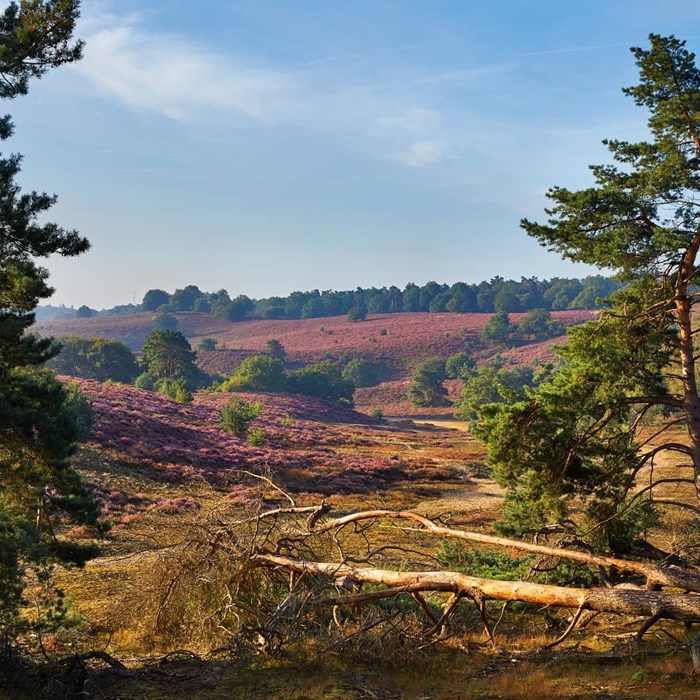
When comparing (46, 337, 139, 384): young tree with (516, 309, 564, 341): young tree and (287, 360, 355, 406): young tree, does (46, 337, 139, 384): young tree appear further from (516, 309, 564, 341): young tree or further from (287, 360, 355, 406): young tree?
(516, 309, 564, 341): young tree

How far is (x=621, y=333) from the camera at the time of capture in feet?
37.6

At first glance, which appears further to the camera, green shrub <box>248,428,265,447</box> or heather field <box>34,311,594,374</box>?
heather field <box>34,311,594,374</box>

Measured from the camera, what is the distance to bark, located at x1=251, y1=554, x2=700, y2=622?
926 centimetres

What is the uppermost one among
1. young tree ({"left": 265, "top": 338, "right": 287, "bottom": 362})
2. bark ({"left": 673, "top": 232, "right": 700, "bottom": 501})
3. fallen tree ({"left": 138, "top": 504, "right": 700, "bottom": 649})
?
bark ({"left": 673, "top": 232, "right": 700, "bottom": 501})

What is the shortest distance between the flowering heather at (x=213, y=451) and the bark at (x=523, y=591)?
595 inches

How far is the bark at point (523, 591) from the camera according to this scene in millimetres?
9258

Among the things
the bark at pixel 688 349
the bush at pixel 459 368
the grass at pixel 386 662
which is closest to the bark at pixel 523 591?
the grass at pixel 386 662

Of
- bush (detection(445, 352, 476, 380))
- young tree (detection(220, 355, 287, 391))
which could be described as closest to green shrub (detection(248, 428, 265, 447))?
young tree (detection(220, 355, 287, 391))

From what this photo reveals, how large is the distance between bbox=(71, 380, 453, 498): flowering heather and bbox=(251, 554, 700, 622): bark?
595 inches

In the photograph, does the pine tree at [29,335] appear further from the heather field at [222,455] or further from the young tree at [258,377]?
the young tree at [258,377]

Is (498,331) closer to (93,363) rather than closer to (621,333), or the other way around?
(93,363)

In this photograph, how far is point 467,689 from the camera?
8.48m

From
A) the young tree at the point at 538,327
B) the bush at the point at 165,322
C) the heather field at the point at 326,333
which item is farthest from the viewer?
the bush at the point at 165,322

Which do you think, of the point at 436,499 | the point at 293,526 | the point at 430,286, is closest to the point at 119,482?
the point at 436,499
